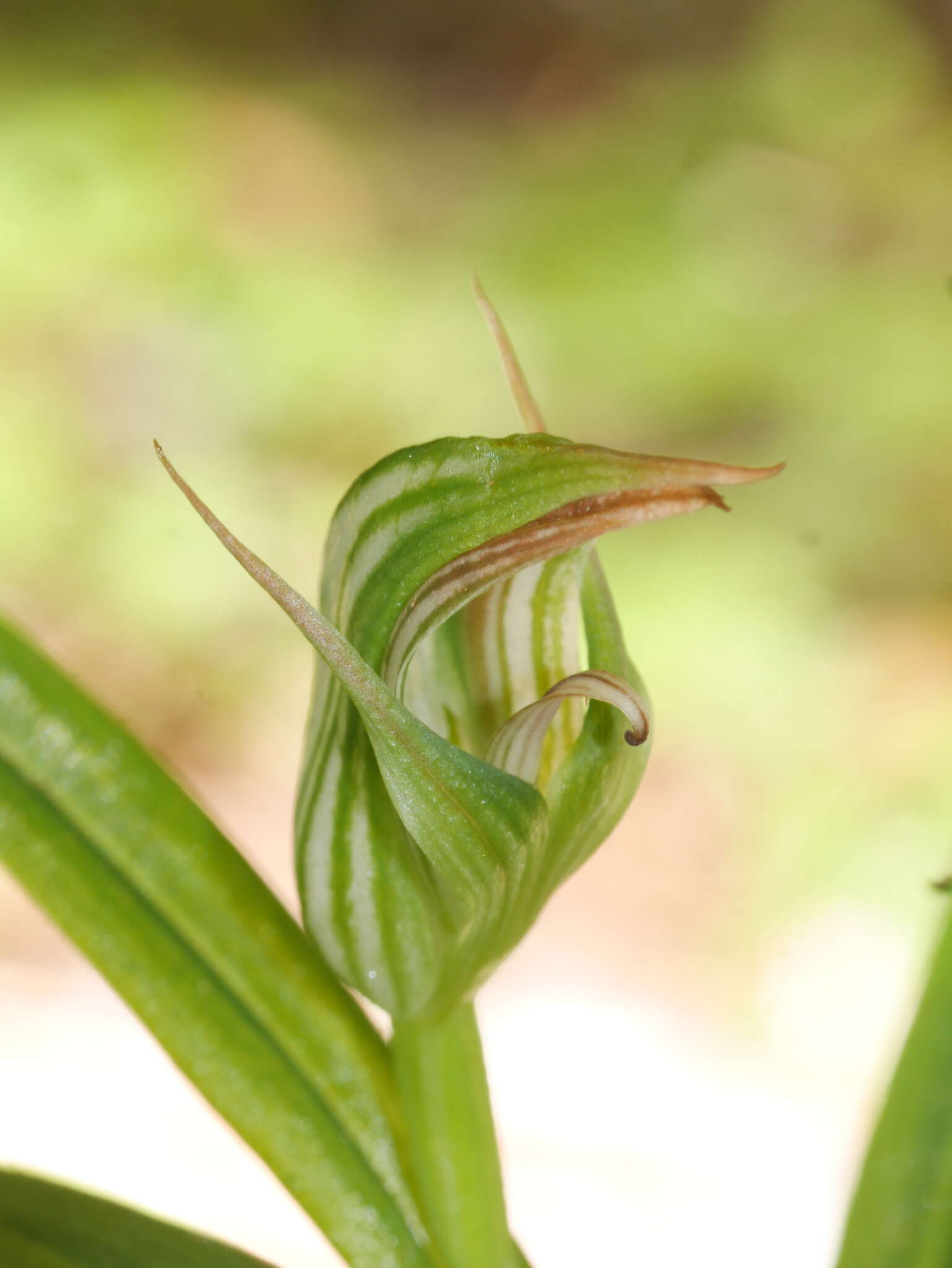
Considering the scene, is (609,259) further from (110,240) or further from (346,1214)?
(346,1214)

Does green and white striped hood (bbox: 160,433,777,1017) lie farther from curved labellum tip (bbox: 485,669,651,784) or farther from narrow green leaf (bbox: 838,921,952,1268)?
narrow green leaf (bbox: 838,921,952,1268)

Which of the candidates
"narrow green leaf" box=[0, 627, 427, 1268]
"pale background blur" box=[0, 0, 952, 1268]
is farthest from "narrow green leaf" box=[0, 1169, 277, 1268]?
"pale background blur" box=[0, 0, 952, 1268]

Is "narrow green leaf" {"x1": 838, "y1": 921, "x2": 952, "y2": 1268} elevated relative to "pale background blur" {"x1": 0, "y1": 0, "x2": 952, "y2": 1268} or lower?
lower

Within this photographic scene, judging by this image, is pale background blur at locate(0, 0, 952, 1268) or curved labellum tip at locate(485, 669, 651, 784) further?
pale background blur at locate(0, 0, 952, 1268)

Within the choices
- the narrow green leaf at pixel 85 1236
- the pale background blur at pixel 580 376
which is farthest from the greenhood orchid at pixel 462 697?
the pale background blur at pixel 580 376

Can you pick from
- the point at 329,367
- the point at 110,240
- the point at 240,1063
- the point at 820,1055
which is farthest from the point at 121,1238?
the point at 110,240

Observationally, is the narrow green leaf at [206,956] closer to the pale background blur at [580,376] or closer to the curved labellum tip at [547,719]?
the curved labellum tip at [547,719]

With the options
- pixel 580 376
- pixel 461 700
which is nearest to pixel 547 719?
pixel 461 700
